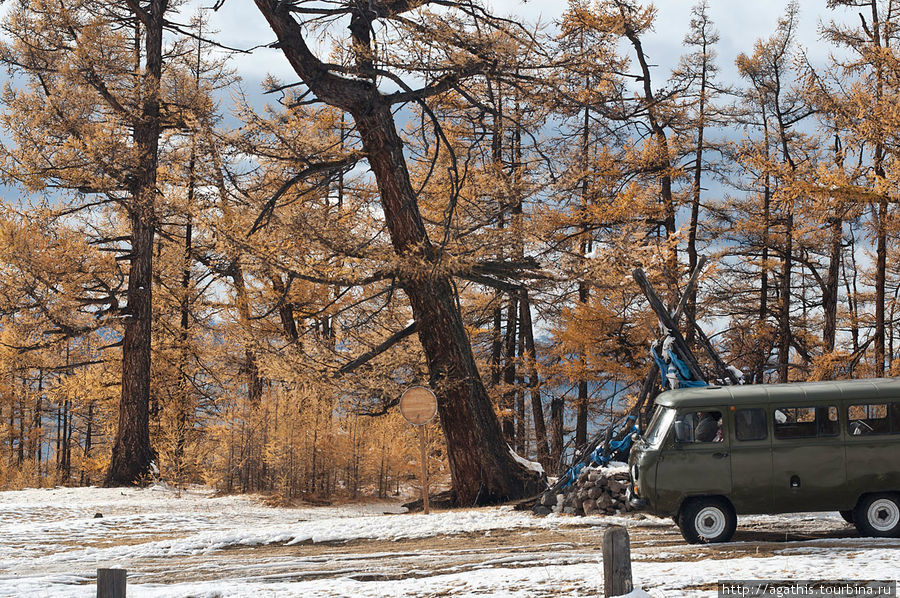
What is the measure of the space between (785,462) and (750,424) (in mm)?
533

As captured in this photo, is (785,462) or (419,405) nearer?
(785,462)

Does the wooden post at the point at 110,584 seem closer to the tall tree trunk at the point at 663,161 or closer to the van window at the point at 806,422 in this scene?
the van window at the point at 806,422

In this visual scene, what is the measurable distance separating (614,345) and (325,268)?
10781mm

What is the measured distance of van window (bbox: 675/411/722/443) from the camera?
8.74 metres

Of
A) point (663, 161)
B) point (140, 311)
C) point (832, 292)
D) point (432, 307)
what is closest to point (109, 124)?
point (140, 311)

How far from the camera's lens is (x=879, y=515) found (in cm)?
860

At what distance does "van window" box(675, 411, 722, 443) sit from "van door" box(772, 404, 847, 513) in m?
0.60

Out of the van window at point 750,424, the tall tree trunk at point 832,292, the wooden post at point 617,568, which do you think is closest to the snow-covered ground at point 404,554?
the wooden post at point 617,568

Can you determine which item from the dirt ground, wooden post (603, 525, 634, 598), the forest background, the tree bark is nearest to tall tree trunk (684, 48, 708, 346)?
the forest background

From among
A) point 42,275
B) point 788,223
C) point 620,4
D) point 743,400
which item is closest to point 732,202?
point 788,223

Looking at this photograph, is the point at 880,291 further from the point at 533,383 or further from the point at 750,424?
the point at 750,424

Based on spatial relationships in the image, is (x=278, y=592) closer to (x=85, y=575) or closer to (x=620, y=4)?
(x=85, y=575)

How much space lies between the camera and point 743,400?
8.72 meters

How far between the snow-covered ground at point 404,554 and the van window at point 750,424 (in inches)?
44.0
